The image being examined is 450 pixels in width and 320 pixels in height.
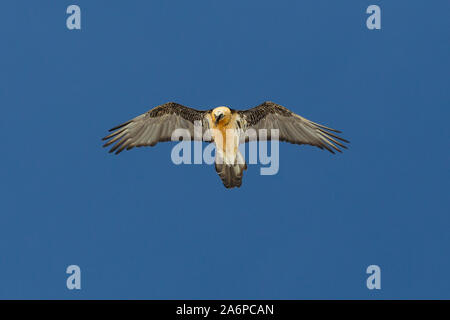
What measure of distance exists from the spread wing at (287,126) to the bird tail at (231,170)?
1.00 meters

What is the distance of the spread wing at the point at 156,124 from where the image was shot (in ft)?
54.3

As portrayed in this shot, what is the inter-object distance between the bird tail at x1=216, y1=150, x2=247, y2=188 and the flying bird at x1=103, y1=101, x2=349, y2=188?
27mm

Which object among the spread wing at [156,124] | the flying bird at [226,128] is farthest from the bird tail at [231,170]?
the spread wing at [156,124]

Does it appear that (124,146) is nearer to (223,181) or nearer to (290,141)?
(223,181)

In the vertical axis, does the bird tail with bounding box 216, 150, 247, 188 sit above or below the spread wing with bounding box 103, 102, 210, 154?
below

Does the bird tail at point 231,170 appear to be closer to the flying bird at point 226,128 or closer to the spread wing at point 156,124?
the flying bird at point 226,128

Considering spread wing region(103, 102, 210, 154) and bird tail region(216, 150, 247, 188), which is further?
spread wing region(103, 102, 210, 154)

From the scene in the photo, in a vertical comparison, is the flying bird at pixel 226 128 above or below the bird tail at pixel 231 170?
above

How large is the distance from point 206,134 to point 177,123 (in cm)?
87

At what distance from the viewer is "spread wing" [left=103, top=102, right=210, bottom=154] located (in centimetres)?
1655

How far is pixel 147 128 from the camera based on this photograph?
1664 cm

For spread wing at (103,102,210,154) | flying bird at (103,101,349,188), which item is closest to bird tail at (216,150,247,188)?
flying bird at (103,101,349,188)

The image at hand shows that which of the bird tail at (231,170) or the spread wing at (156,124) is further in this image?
the spread wing at (156,124)

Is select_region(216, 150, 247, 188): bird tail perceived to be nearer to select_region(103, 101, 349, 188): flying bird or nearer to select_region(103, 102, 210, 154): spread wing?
select_region(103, 101, 349, 188): flying bird
